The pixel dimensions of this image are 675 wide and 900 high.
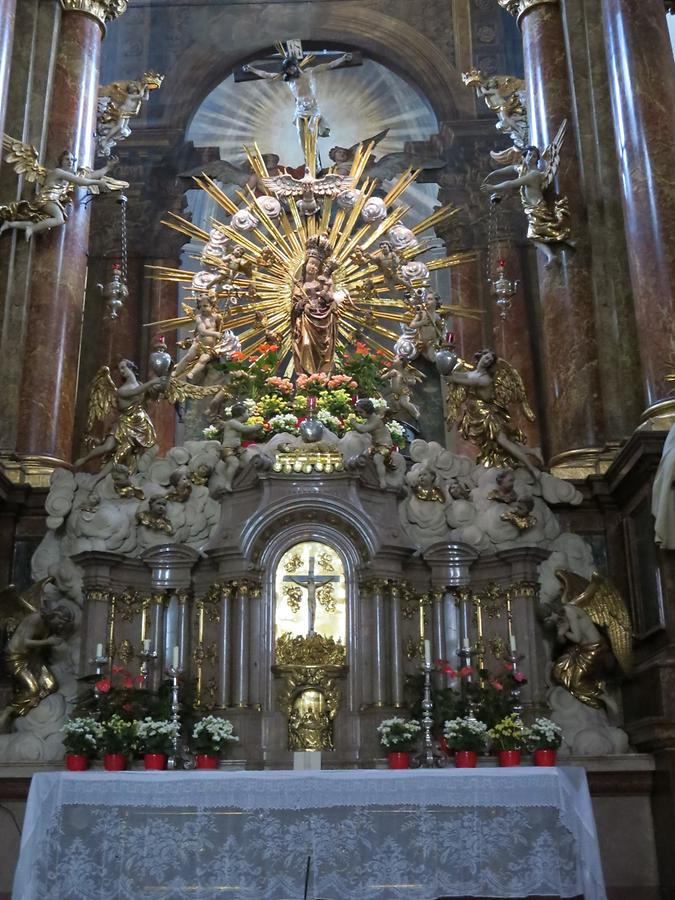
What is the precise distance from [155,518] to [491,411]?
2.99 meters

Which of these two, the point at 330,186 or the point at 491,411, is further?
the point at 330,186

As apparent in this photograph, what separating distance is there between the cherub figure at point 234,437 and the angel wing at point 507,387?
A: 2106mm

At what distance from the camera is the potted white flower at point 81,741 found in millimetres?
7969

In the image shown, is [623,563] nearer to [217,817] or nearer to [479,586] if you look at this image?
[479,586]

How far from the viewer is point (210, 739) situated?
819cm

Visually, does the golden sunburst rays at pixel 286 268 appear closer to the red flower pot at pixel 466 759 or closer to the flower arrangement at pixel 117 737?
the flower arrangement at pixel 117 737

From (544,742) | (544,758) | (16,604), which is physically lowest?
(544,758)

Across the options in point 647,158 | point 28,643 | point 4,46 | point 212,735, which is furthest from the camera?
point 4,46

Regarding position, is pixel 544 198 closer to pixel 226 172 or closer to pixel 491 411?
pixel 491 411

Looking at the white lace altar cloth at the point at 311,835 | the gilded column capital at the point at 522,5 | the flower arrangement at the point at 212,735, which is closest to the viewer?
the white lace altar cloth at the point at 311,835

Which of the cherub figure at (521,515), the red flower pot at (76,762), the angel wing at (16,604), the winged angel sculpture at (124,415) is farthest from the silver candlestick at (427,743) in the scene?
the winged angel sculpture at (124,415)

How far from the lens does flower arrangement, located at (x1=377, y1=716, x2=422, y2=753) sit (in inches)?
320

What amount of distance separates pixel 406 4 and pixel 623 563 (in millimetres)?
11373

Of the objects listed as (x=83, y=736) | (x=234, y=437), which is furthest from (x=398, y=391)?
(x=83, y=736)
